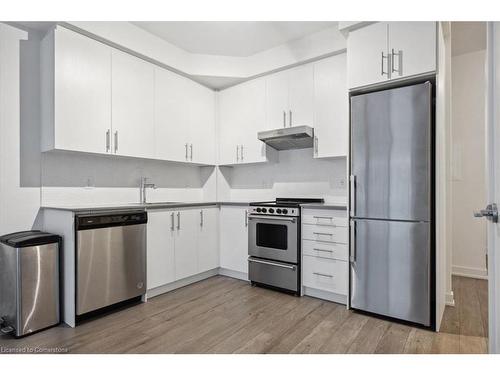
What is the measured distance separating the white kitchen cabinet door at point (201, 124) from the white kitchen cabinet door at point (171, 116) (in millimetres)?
82

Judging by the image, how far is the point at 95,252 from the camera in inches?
97.1

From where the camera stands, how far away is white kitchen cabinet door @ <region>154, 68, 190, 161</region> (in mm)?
3322

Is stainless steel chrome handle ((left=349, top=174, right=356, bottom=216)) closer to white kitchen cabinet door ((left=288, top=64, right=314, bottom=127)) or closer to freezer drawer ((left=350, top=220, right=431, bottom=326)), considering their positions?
freezer drawer ((left=350, top=220, right=431, bottom=326))

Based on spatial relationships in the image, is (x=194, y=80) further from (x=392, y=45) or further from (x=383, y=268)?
(x=383, y=268)

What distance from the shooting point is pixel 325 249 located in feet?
9.39

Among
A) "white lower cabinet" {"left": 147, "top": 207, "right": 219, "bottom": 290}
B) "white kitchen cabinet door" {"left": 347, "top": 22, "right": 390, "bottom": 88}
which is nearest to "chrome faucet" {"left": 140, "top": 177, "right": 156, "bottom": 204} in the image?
"white lower cabinet" {"left": 147, "top": 207, "right": 219, "bottom": 290}

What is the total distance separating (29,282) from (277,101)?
2.89m

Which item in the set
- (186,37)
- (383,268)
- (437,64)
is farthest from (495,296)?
(186,37)

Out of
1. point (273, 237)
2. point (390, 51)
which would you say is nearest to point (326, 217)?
point (273, 237)

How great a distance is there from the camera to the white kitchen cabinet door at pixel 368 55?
2482mm

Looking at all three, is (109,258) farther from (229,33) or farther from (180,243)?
(229,33)

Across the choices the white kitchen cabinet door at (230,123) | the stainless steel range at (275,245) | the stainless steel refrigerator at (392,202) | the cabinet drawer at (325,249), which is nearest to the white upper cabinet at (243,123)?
the white kitchen cabinet door at (230,123)

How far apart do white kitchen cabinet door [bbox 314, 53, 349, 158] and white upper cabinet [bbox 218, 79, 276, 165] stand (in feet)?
2.26
